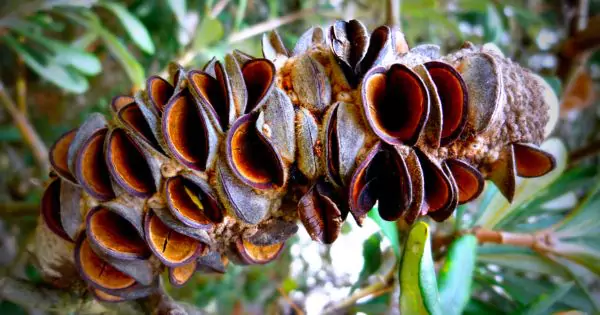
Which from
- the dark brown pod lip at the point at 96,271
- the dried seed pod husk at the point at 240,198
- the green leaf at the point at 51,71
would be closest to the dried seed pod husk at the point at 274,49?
the dried seed pod husk at the point at 240,198

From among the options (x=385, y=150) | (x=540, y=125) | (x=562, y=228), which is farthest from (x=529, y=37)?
(x=385, y=150)

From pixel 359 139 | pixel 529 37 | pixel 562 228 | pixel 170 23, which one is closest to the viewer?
pixel 359 139

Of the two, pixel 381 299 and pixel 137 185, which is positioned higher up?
pixel 137 185

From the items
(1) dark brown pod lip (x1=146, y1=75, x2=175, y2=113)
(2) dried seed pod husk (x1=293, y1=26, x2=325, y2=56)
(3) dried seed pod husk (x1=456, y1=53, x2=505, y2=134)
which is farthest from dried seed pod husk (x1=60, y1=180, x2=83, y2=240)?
(3) dried seed pod husk (x1=456, y1=53, x2=505, y2=134)

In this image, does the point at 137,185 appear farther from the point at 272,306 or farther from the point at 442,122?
the point at 272,306

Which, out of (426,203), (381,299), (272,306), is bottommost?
(272,306)

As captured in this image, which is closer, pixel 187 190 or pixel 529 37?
pixel 187 190

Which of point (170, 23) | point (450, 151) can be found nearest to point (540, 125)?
point (450, 151)

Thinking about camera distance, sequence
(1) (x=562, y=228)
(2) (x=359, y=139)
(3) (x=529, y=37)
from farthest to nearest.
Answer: (3) (x=529, y=37)
(1) (x=562, y=228)
(2) (x=359, y=139)

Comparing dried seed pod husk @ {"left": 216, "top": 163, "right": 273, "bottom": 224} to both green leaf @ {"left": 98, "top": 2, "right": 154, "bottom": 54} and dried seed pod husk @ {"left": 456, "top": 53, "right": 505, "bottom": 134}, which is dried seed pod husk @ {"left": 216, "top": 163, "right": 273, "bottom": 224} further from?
green leaf @ {"left": 98, "top": 2, "right": 154, "bottom": 54}
